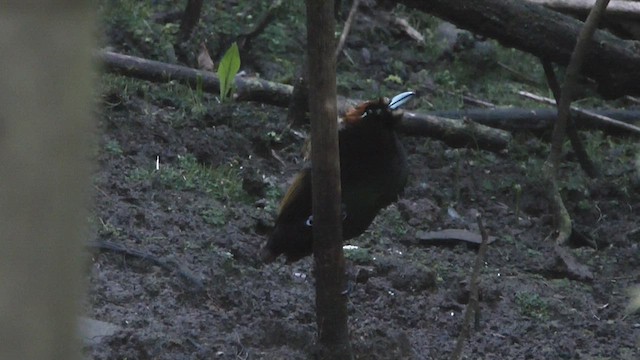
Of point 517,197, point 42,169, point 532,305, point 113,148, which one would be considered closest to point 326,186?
point 532,305

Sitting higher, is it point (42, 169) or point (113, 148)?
point (42, 169)

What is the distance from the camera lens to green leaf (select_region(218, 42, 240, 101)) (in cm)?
577

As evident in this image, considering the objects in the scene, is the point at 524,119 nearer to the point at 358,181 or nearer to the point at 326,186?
the point at 358,181

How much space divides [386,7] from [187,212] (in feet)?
14.1

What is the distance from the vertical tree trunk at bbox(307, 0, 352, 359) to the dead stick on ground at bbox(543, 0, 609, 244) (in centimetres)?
212

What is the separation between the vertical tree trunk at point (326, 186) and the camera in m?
3.12

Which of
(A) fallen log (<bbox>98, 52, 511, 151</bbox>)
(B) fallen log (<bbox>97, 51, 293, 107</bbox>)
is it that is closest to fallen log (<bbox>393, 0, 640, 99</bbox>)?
(A) fallen log (<bbox>98, 52, 511, 151</bbox>)

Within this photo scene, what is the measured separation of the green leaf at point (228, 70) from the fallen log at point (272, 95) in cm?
6

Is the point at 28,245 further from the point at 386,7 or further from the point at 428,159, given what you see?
the point at 386,7

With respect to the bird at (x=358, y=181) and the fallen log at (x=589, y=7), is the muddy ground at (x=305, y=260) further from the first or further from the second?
the fallen log at (x=589, y=7)

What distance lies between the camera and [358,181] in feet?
14.1

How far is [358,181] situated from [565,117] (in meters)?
1.83

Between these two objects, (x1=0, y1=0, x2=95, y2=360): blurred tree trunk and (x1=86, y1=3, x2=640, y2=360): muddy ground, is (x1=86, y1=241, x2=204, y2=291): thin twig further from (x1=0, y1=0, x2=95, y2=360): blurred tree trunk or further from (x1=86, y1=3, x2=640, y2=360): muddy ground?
(x1=0, y1=0, x2=95, y2=360): blurred tree trunk

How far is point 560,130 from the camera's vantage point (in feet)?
18.6
